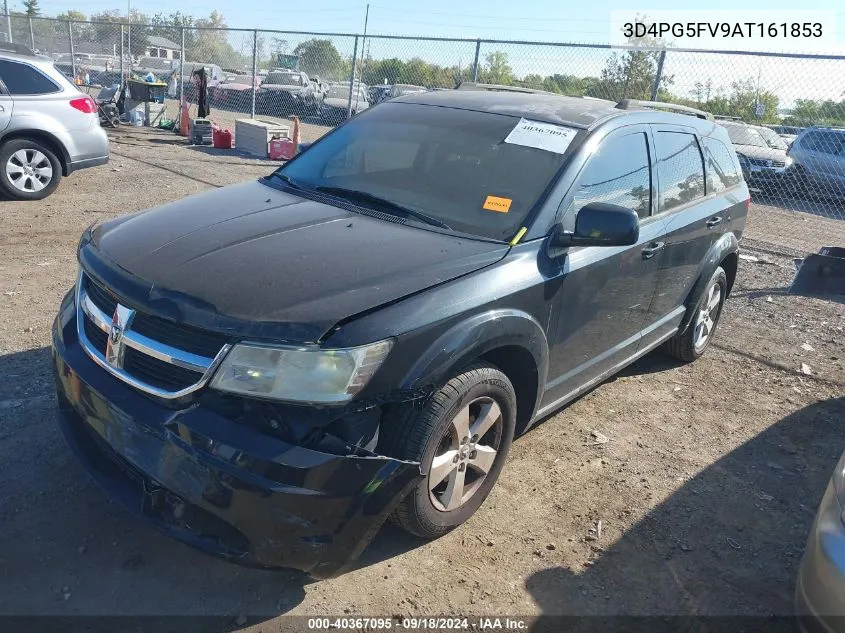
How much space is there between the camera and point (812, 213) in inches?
542

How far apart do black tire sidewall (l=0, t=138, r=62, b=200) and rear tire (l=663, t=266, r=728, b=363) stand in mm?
7167

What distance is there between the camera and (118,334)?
259cm

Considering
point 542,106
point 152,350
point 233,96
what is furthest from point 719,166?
point 233,96

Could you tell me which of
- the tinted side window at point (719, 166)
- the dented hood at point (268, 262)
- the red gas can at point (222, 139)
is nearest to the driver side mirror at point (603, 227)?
the dented hood at point (268, 262)

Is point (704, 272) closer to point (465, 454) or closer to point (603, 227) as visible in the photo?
point (603, 227)

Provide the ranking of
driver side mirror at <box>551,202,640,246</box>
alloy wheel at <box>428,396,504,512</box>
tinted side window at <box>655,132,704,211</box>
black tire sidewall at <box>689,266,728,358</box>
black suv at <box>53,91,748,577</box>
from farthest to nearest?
black tire sidewall at <box>689,266,728,358</box> < tinted side window at <box>655,132,704,211</box> < driver side mirror at <box>551,202,640,246</box> < alloy wheel at <box>428,396,504,512</box> < black suv at <box>53,91,748,577</box>

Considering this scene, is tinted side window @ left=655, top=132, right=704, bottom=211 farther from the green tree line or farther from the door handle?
the green tree line

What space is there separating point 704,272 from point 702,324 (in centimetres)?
58

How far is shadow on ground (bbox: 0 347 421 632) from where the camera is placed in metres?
2.54

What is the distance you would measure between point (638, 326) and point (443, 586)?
6.61 feet

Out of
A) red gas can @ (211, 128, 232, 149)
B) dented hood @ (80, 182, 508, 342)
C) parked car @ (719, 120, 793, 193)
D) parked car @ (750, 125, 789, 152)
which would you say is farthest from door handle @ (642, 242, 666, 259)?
parked car @ (750, 125, 789, 152)

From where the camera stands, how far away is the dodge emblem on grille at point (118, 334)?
101 inches

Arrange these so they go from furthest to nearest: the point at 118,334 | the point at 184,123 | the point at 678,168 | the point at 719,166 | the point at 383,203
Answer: the point at 184,123 → the point at 719,166 → the point at 678,168 → the point at 383,203 → the point at 118,334

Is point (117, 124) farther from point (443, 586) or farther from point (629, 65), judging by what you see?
point (443, 586)
